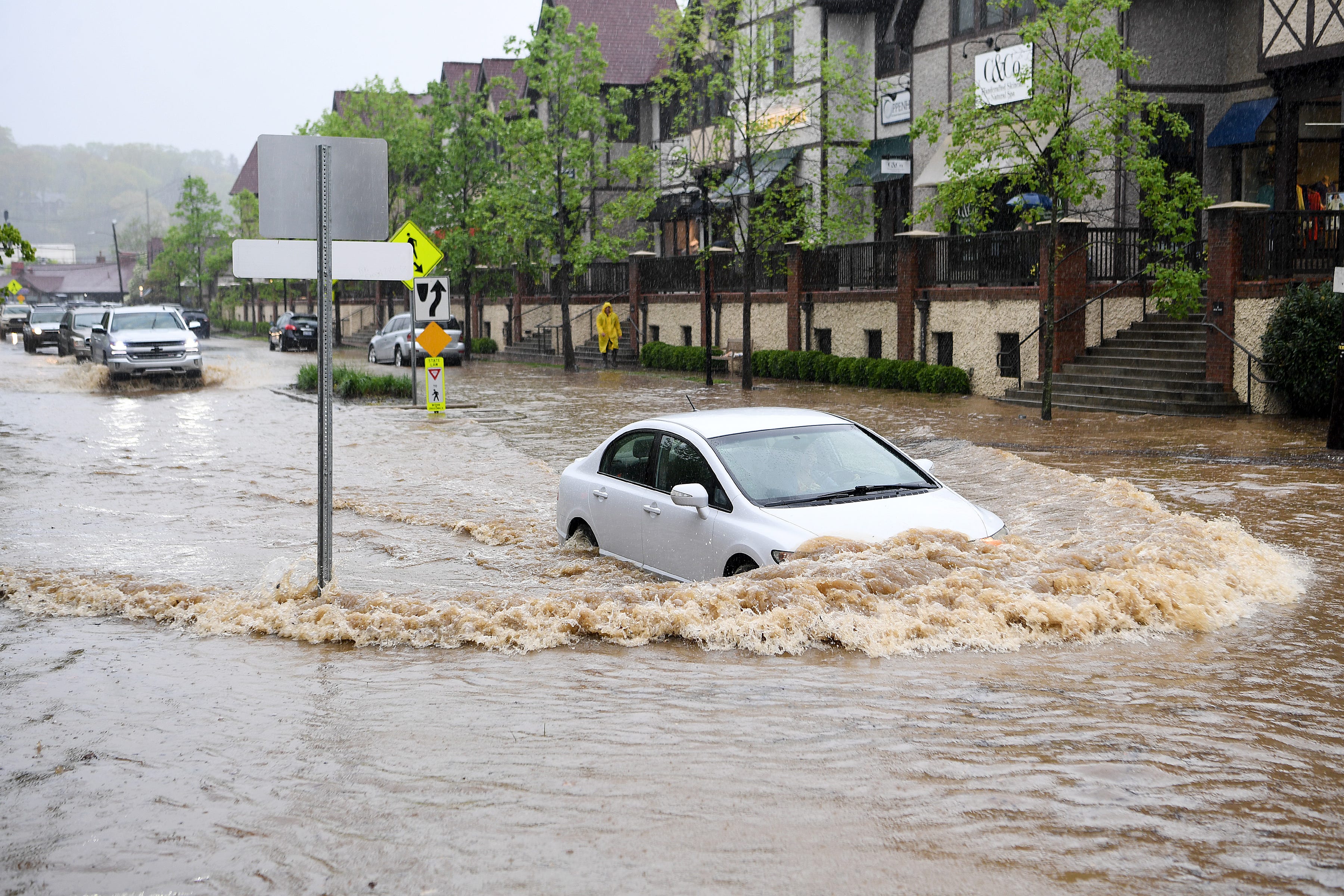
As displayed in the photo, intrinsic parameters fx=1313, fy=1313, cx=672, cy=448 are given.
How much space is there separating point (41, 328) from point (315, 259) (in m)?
49.8

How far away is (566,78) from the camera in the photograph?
4141 cm

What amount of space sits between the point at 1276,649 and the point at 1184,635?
50 cm

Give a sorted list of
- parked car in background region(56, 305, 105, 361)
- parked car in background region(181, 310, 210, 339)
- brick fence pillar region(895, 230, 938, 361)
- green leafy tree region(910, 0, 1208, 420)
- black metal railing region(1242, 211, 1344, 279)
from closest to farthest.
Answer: green leafy tree region(910, 0, 1208, 420), black metal railing region(1242, 211, 1344, 279), brick fence pillar region(895, 230, 938, 361), parked car in background region(56, 305, 105, 361), parked car in background region(181, 310, 210, 339)

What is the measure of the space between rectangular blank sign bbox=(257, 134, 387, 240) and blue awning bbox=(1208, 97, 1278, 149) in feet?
75.7

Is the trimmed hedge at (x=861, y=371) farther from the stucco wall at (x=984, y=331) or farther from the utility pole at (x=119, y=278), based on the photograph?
the utility pole at (x=119, y=278)

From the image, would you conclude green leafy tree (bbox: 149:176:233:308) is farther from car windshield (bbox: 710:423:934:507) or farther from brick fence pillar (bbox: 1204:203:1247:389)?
car windshield (bbox: 710:423:934:507)

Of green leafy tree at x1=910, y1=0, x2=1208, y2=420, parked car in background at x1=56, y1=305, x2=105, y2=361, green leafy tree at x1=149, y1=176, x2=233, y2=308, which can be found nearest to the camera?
green leafy tree at x1=910, y1=0, x2=1208, y2=420

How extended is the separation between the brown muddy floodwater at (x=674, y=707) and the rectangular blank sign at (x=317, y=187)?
2.46 m

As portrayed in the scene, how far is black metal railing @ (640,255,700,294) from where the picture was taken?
39.7 metres

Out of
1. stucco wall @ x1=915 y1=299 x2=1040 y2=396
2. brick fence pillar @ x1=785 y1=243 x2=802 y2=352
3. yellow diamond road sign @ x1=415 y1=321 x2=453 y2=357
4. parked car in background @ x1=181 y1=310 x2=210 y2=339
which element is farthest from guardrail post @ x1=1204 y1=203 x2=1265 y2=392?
parked car in background @ x1=181 y1=310 x2=210 y2=339

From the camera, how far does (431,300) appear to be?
76.0 feet

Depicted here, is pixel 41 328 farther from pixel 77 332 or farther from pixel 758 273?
pixel 758 273

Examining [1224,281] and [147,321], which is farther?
[147,321]

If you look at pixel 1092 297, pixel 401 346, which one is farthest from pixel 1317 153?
pixel 401 346
